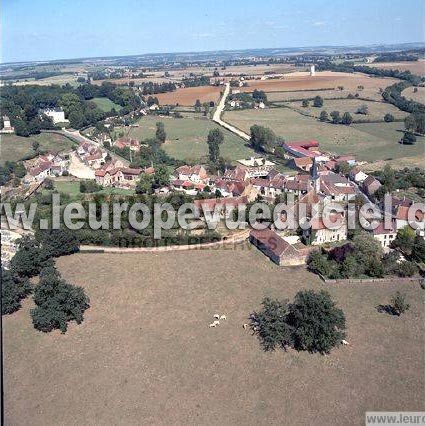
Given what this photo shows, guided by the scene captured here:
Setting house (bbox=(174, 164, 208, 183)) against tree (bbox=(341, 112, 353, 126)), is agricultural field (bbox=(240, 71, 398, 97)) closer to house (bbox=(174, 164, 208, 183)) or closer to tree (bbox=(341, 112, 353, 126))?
tree (bbox=(341, 112, 353, 126))

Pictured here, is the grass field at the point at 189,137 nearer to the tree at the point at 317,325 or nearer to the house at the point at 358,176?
the house at the point at 358,176

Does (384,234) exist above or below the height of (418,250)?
above

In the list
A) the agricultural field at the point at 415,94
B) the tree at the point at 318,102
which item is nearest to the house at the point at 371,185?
the agricultural field at the point at 415,94

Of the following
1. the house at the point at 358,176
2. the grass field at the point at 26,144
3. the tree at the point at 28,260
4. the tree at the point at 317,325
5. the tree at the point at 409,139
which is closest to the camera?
the tree at the point at 317,325

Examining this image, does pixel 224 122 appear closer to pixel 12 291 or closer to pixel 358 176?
pixel 358 176

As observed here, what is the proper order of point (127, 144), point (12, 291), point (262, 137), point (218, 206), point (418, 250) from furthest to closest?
1. point (127, 144)
2. point (262, 137)
3. point (218, 206)
4. point (418, 250)
5. point (12, 291)

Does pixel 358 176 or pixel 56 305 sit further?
pixel 358 176

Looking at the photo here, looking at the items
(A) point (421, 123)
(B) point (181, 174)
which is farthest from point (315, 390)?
(A) point (421, 123)

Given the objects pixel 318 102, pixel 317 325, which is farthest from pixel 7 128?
pixel 317 325
